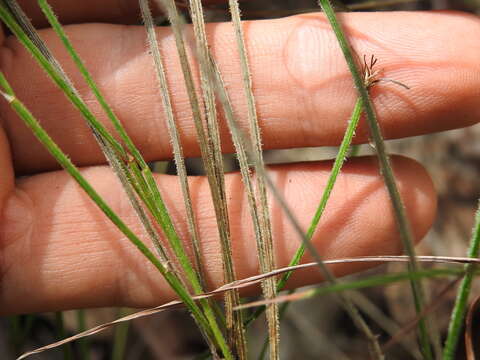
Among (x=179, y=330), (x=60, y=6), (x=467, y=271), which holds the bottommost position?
(x=467, y=271)

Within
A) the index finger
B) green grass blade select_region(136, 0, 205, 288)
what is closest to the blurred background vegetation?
the index finger

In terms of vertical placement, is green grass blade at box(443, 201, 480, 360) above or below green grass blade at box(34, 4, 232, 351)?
below

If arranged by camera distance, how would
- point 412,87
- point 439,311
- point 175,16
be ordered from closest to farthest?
point 175,16 < point 412,87 < point 439,311

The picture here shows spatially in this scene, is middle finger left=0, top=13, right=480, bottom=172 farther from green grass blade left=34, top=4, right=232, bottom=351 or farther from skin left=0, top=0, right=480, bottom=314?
green grass blade left=34, top=4, right=232, bottom=351

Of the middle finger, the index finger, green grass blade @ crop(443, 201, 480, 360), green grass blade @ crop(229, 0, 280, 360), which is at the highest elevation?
the index finger

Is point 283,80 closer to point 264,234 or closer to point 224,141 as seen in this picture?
point 224,141

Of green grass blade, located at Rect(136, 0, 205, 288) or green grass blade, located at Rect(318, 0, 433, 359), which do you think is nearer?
green grass blade, located at Rect(318, 0, 433, 359)

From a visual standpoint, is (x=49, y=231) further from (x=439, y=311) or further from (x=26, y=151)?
(x=439, y=311)

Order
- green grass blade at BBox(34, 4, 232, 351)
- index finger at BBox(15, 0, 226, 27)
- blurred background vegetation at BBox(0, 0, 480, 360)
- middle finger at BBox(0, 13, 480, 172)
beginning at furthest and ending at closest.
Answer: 1. blurred background vegetation at BBox(0, 0, 480, 360)
2. index finger at BBox(15, 0, 226, 27)
3. middle finger at BBox(0, 13, 480, 172)
4. green grass blade at BBox(34, 4, 232, 351)

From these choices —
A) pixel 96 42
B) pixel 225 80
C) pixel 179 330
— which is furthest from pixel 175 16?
pixel 179 330
